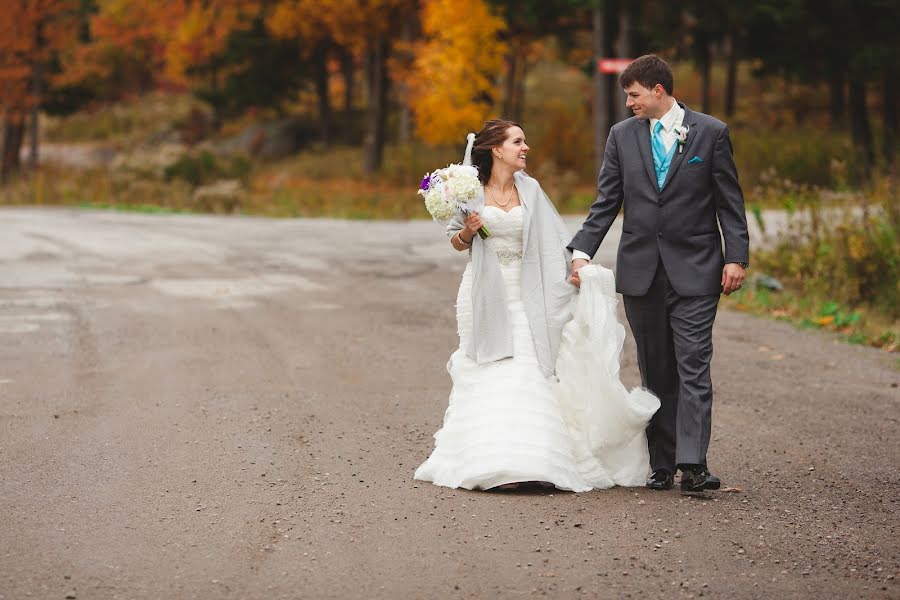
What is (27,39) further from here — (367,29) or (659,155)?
(659,155)

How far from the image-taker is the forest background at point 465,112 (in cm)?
1484

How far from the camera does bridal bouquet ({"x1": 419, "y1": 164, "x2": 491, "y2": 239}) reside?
709cm

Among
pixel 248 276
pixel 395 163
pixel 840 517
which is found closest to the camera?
pixel 840 517

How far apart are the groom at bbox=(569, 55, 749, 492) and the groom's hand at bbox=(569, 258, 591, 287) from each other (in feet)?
0.83

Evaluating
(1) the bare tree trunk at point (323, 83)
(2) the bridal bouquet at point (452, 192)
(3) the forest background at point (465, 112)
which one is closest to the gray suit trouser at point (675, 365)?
(2) the bridal bouquet at point (452, 192)

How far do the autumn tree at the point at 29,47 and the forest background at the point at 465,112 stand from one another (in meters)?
0.07

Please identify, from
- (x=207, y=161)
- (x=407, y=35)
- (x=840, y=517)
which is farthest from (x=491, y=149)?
(x=407, y=35)

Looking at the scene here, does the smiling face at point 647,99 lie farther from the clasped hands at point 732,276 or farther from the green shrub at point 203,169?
the green shrub at point 203,169

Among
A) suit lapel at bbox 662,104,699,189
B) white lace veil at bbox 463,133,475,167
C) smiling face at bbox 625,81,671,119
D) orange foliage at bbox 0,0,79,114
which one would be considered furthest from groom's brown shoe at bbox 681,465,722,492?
orange foliage at bbox 0,0,79,114

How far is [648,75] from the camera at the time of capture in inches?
257

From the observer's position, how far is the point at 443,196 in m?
7.09

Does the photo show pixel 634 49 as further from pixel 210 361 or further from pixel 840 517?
pixel 840 517

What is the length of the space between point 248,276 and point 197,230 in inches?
263

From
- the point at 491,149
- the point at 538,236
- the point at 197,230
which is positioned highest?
the point at 491,149
